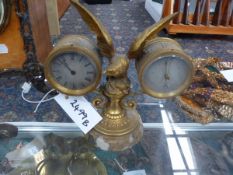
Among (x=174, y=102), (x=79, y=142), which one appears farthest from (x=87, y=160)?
(x=174, y=102)

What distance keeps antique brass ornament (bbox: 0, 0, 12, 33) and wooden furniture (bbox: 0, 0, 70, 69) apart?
0.03m

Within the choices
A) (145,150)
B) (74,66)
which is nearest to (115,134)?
(145,150)

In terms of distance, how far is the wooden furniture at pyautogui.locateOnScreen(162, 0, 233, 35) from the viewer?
184 cm

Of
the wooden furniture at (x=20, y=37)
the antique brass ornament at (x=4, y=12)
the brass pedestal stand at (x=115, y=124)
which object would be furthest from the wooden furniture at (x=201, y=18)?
the brass pedestal stand at (x=115, y=124)

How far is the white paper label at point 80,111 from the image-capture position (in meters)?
0.72

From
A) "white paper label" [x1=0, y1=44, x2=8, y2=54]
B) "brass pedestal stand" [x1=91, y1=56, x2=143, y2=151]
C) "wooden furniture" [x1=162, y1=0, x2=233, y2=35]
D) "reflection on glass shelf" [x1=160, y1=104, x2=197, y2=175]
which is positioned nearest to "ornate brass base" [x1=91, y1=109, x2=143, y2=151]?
"brass pedestal stand" [x1=91, y1=56, x2=143, y2=151]

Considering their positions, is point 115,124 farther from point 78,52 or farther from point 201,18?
point 201,18

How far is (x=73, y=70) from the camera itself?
625 mm

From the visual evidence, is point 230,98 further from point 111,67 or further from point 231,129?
point 111,67

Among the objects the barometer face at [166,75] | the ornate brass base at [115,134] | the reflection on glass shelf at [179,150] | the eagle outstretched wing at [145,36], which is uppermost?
the eagle outstretched wing at [145,36]

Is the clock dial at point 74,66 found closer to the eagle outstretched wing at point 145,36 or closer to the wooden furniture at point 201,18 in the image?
the eagle outstretched wing at point 145,36

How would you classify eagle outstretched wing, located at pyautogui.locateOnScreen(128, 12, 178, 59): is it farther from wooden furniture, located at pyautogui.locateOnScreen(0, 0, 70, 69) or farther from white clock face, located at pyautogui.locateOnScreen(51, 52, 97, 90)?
wooden furniture, located at pyautogui.locateOnScreen(0, 0, 70, 69)

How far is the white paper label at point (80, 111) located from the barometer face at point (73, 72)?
8cm

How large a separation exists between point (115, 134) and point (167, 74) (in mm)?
226
